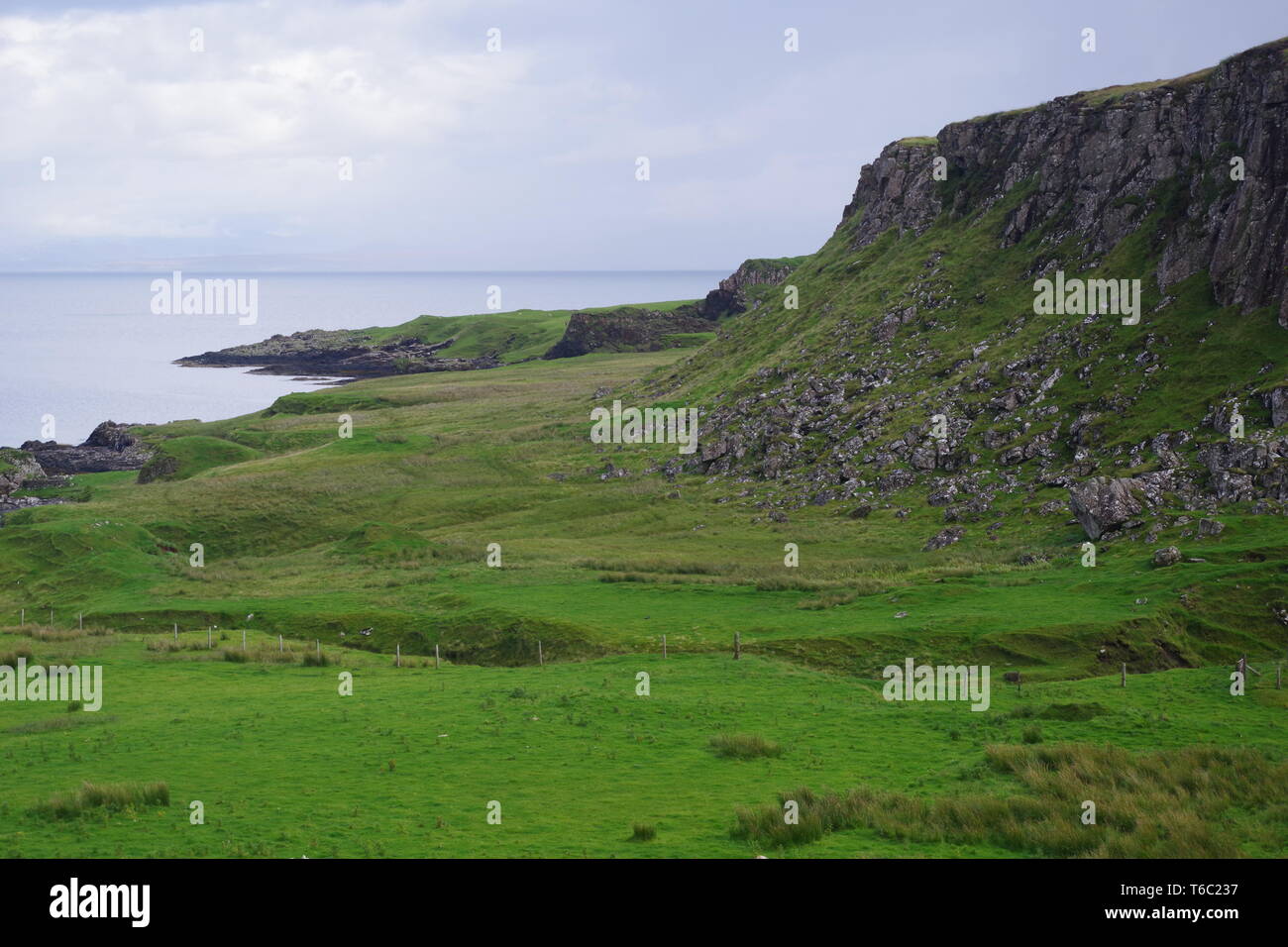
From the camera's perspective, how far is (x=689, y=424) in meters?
108

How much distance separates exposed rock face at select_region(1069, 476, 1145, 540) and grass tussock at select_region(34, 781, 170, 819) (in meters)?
50.4

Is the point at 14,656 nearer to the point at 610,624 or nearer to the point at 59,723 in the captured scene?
the point at 59,723

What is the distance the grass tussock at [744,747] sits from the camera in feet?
101

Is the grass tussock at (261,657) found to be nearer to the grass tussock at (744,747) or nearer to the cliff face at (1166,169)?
the grass tussock at (744,747)

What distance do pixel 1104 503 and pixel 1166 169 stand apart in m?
42.0

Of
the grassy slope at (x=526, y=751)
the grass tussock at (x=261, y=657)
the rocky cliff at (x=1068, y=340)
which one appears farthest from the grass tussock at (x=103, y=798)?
the rocky cliff at (x=1068, y=340)

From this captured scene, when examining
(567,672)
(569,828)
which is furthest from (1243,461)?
(569,828)

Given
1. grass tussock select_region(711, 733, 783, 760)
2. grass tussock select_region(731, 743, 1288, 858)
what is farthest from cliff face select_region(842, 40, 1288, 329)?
grass tussock select_region(711, 733, 783, 760)

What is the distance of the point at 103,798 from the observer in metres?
25.8

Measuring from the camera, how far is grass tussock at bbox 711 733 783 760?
3070cm

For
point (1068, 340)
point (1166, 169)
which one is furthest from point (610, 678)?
point (1166, 169)
